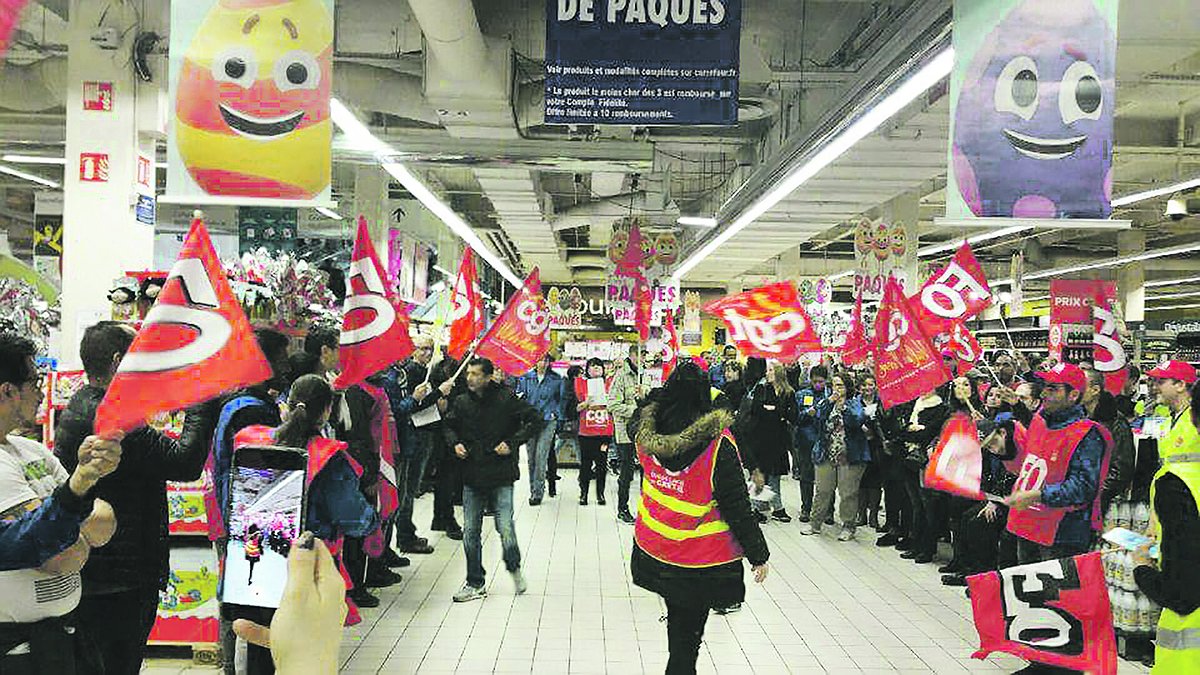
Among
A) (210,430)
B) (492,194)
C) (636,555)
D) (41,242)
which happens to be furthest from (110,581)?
(492,194)

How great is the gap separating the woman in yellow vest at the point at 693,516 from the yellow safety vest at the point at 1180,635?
146cm

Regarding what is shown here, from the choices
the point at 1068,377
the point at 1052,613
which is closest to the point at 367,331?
the point at 1052,613

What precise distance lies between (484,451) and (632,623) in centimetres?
151

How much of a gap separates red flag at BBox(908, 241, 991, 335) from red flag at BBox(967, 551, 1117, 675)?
391 cm

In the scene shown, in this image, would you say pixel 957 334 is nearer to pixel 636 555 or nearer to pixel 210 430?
pixel 636 555

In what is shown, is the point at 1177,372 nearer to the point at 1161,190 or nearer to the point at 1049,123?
the point at 1049,123

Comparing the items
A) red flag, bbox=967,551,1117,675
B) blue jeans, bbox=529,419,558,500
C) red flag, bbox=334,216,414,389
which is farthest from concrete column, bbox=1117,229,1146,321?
red flag, bbox=334,216,414,389

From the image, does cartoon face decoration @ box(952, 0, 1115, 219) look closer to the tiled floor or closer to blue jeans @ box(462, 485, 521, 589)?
the tiled floor

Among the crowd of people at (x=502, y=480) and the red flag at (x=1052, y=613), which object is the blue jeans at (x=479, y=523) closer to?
the crowd of people at (x=502, y=480)

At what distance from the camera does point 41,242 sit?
10.3 metres

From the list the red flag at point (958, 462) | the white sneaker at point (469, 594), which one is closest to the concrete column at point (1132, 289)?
the red flag at point (958, 462)

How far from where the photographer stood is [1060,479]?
205 inches

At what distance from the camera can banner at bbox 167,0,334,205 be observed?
16.2 feet

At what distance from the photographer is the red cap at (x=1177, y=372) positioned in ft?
17.2
